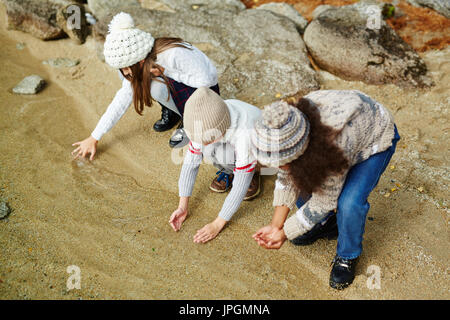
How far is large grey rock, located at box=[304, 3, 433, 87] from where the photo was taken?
111 inches

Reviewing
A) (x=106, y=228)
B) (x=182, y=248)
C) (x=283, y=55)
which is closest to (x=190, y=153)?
(x=182, y=248)

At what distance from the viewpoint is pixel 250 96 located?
2.79 m

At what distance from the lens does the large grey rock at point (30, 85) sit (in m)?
2.90

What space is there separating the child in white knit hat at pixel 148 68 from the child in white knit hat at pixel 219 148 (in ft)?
1.33

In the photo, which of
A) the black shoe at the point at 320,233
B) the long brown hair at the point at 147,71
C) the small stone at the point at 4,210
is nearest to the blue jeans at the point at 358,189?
the black shoe at the point at 320,233

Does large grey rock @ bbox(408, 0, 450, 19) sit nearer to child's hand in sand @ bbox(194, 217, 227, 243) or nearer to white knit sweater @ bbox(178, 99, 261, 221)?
white knit sweater @ bbox(178, 99, 261, 221)

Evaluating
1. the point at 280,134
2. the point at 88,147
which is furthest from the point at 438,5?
the point at 88,147

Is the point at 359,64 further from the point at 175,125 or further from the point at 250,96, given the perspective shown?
the point at 175,125

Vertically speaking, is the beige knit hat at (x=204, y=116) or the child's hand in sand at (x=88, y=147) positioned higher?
the beige knit hat at (x=204, y=116)

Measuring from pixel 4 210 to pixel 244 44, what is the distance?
2.25 meters

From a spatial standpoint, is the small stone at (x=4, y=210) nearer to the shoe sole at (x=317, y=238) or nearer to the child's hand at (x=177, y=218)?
the child's hand at (x=177, y=218)

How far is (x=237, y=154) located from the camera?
1.67 meters
